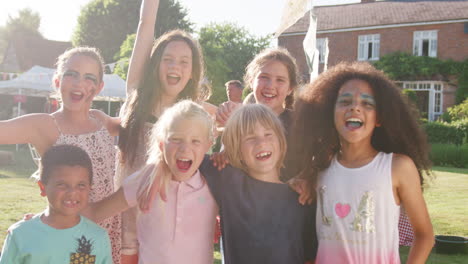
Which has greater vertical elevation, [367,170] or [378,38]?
[378,38]

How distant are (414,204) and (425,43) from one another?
1093 inches

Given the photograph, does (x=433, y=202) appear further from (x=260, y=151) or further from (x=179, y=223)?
(x=179, y=223)

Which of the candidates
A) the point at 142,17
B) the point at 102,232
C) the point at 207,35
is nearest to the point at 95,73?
the point at 142,17

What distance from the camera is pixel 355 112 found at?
2.47 m

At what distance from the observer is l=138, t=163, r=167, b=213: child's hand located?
93.1 inches

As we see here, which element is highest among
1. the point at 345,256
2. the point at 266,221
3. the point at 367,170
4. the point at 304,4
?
the point at 304,4

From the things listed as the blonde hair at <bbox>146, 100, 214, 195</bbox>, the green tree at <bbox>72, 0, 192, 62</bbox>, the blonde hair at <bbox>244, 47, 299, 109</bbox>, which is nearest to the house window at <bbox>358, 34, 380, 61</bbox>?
the green tree at <bbox>72, 0, 192, 62</bbox>

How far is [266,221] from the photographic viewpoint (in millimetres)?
2389

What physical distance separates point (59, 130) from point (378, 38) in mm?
28467

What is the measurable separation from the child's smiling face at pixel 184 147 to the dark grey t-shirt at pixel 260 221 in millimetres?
149

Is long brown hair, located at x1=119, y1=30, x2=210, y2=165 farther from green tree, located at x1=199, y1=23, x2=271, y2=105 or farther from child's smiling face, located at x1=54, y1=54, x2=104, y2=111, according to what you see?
green tree, located at x1=199, y1=23, x2=271, y2=105

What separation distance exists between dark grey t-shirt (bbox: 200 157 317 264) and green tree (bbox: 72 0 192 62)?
3328 centimetres

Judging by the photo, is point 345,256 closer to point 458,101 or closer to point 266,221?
point 266,221

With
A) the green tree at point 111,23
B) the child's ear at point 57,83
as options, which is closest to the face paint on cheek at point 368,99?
the child's ear at point 57,83
